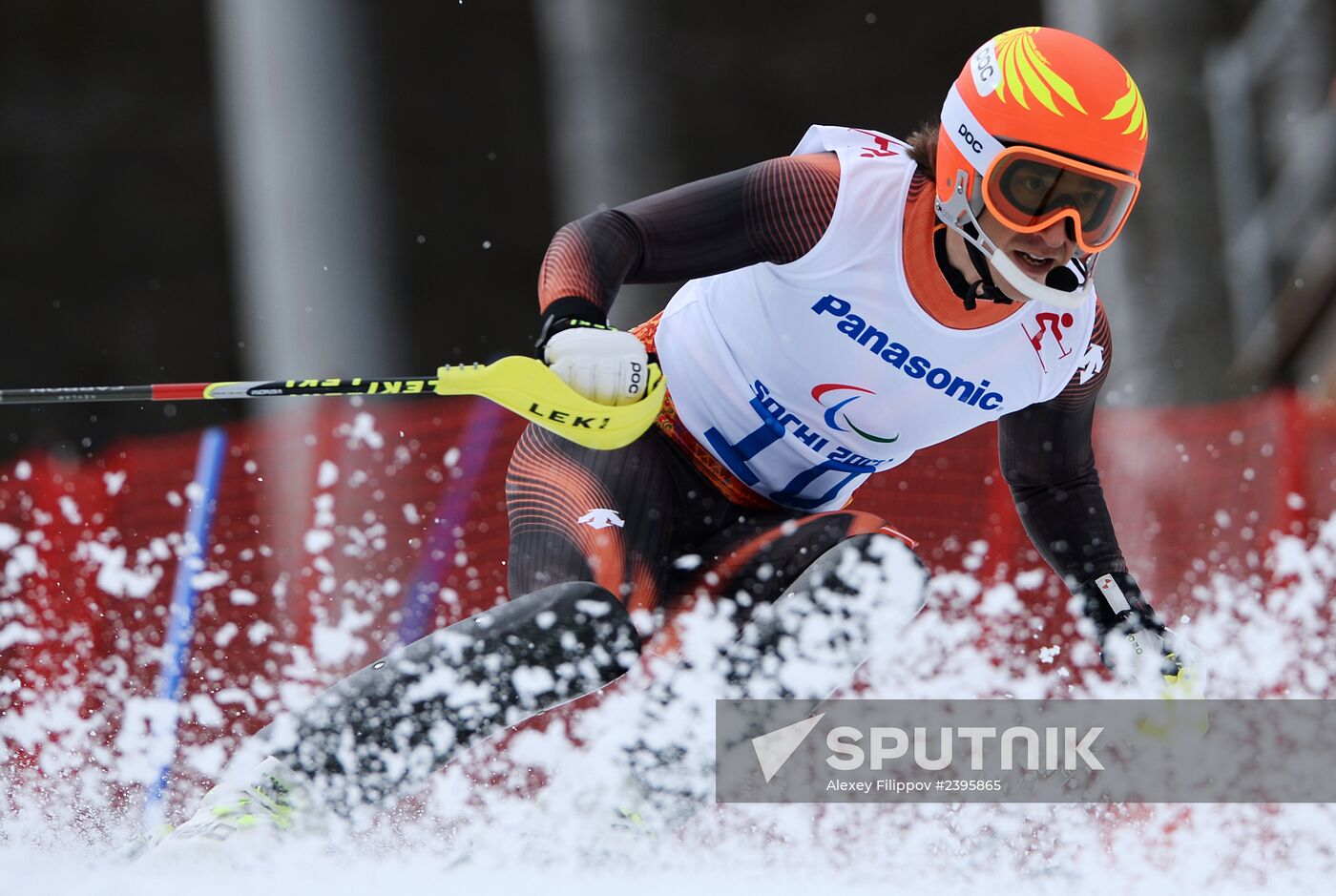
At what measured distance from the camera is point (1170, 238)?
240 inches

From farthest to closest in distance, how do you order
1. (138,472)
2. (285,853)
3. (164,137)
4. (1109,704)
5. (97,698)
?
(164,137) → (138,472) → (97,698) → (1109,704) → (285,853)

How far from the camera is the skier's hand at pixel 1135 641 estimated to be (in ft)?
8.61

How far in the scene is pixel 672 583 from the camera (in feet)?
8.43

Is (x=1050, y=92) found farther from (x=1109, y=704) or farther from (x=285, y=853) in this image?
(x=285, y=853)

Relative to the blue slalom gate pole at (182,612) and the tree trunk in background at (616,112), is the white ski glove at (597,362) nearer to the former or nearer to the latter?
the blue slalom gate pole at (182,612)

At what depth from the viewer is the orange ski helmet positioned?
2.30 m

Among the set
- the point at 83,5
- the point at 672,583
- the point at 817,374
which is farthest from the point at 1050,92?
the point at 83,5

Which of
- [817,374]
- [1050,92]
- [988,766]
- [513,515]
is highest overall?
[1050,92]

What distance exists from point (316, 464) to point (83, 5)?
28.6 feet

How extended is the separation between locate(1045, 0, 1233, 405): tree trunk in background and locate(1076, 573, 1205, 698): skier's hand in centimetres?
338

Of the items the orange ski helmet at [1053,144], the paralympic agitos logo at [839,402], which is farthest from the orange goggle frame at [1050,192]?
the paralympic agitos logo at [839,402]

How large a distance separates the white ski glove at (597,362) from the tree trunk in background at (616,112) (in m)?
4.30

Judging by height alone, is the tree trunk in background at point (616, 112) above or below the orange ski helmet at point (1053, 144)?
above

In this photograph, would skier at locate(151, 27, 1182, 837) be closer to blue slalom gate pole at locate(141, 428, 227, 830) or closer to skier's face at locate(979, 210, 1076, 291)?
skier's face at locate(979, 210, 1076, 291)
